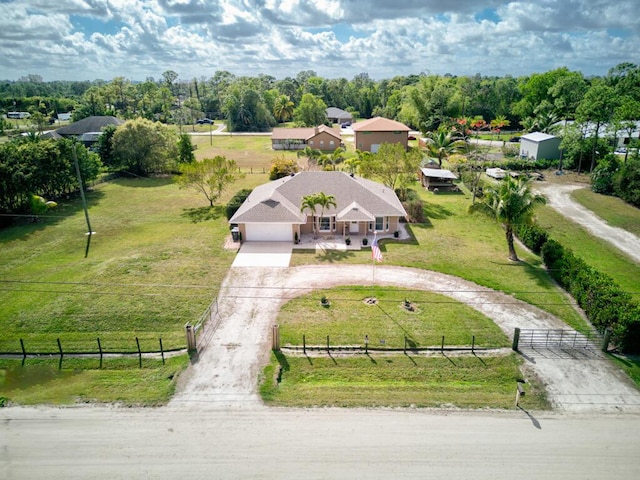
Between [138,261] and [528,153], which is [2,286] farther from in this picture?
[528,153]

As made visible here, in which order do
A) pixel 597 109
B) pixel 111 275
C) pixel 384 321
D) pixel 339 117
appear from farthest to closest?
1. pixel 339 117
2. pixel 597 109
3. pixel 111 275
4. pixel 384 321

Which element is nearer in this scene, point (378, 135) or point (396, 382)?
point (396, 382)

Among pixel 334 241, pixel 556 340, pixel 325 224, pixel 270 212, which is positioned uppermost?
pixel 270 212

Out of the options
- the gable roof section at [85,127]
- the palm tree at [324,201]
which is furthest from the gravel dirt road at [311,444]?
the gable roof section at [85,127]

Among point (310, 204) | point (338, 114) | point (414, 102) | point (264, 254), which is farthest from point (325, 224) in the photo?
point (338, 114)

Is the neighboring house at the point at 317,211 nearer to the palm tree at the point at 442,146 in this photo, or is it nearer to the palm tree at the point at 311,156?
the palm tree at the point at 311,156

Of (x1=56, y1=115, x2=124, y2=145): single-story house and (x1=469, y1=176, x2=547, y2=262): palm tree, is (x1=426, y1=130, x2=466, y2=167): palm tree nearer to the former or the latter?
(x1=469, y1=176, x2=547, y2=262): palm tree

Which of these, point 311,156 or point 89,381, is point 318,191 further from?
point 311,156
